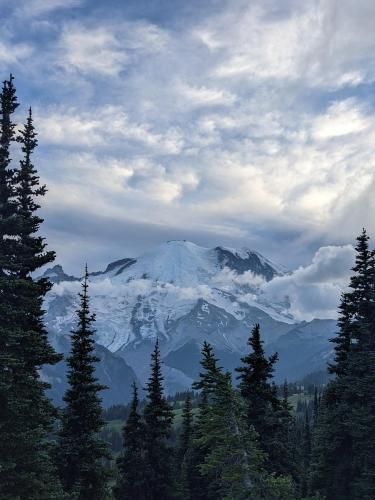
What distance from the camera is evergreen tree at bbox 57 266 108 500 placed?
103ft

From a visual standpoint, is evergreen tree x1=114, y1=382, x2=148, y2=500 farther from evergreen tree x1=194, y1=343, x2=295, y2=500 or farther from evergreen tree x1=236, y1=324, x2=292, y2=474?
evergreen tree x1=194, y1=343, x2=295, y2=500

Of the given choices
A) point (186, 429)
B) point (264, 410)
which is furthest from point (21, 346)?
point (186, 429)

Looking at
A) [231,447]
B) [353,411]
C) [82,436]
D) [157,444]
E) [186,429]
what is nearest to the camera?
[231,447]

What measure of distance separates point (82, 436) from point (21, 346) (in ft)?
31.9

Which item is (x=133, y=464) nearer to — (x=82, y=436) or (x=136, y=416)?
A: (x=136, y=416)

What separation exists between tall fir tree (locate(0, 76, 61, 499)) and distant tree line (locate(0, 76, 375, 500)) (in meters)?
0.05

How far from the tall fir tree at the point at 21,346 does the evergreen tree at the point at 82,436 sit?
599 cm

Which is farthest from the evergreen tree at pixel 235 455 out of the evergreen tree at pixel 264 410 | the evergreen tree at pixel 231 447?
the evergreen tree at pixel 264 410

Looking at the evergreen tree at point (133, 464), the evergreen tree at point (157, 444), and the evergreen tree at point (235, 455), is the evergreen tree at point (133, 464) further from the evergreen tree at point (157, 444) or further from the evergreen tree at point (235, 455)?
the evergreen tree at point (235, 455)

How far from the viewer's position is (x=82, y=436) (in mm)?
31641

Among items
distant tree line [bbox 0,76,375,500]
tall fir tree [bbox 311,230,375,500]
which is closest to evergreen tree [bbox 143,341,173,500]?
distant tree line [bbox 0,76,375,500]

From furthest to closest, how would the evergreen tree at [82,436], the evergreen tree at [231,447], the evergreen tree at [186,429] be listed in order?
the evergreen tree at [186,429] < the evergreen tree at [82,436] < the evergreen tree at [231,447]

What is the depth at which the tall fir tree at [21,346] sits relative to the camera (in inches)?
898

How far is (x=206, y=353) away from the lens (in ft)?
84.1
